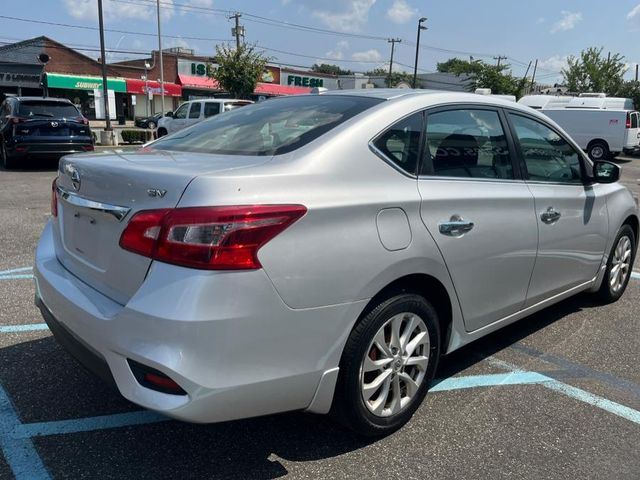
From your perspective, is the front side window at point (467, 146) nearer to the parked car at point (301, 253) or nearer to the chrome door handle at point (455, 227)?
the parked car at point (301, 253)

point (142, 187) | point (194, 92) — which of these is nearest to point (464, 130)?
point (142, 187)

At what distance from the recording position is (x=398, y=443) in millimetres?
2750

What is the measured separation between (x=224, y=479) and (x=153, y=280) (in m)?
0.97

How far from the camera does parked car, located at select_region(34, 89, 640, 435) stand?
6.81ft

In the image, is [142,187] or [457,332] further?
[457,332]

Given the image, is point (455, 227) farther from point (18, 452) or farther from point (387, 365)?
point (18, 452)

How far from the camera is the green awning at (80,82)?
45.4m

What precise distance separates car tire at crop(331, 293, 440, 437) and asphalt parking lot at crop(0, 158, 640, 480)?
0.16 m

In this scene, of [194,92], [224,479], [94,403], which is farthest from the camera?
[194,92]

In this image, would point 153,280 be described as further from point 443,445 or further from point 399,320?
point 443,445

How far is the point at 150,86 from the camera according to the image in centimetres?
4994

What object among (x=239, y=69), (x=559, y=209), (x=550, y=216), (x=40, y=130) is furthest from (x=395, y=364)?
(x=239, y=69)

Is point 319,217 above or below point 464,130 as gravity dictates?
below

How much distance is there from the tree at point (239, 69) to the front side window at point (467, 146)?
3354cm
